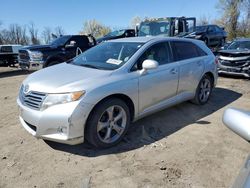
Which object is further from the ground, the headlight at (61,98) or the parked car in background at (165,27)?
the parked car in background at (165,27)

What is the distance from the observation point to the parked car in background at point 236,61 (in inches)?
362

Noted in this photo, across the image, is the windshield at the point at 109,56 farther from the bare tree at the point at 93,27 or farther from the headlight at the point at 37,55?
the bare tree at the point at 93,27

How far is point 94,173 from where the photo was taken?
3332mm

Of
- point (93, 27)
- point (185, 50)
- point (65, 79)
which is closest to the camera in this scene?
point (65, 79)

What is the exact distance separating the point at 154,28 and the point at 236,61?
500cm

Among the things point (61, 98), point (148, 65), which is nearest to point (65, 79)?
point (61, 98)

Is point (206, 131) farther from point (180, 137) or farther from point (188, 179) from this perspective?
point (188, 179)

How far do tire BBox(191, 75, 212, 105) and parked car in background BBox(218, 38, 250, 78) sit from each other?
3.81m

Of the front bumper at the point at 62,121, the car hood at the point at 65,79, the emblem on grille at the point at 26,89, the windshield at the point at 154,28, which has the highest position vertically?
the windshield at the point at 154,28

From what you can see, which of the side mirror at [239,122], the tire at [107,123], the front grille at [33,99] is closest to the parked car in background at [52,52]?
the front grille at [33,99]

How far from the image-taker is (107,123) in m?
3.87

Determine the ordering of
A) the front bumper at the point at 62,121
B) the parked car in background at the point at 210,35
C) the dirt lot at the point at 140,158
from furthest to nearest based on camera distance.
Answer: the parked car in background at the point at 210,35 → the front bumper at the point at 62,121 → the dirt lot at the point at 140,158

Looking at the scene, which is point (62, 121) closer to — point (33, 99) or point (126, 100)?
point (33, 99)

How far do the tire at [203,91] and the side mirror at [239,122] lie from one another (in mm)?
3687
